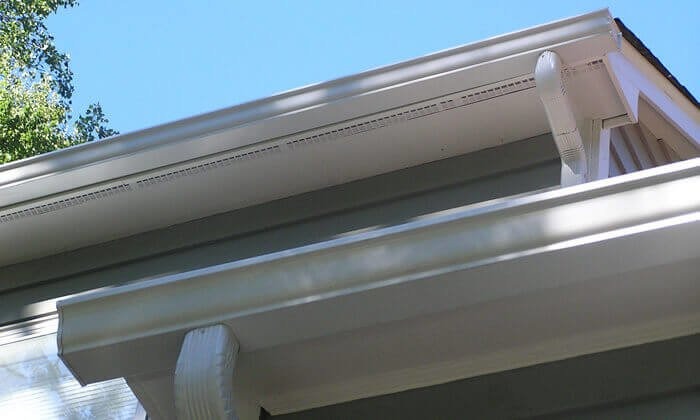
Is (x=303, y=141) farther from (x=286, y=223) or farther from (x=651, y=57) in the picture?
(x=651, y=57)

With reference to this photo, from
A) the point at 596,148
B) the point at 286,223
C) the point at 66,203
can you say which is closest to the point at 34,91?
the point at 66,203

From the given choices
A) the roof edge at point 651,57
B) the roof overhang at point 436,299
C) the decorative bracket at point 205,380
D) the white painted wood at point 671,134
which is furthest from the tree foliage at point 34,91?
the decorative bracket at point 205,380

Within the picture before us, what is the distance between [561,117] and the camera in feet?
11.6

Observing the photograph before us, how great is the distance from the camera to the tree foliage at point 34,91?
11.1 metres

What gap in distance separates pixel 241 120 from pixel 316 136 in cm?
31

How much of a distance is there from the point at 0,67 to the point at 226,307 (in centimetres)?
1027

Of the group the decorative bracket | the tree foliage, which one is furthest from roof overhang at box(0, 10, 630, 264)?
the tree foliage

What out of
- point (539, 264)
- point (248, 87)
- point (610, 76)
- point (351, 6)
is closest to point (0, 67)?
point (351, 6)

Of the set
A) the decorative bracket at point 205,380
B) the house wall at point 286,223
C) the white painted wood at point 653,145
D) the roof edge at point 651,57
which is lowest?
the decorative bracket at point 205,380

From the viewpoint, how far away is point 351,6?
17766 millimetres

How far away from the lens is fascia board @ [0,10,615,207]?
363cm

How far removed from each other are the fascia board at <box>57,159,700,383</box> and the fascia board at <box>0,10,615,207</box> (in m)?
1.16

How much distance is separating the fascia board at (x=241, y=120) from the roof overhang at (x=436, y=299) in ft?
3.88

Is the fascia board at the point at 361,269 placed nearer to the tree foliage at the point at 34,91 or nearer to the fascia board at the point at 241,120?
the fascia board at the point at 241,120
